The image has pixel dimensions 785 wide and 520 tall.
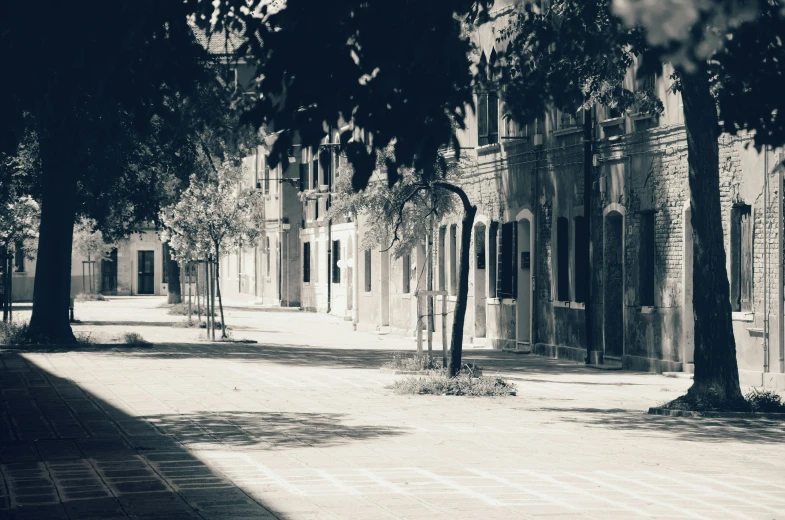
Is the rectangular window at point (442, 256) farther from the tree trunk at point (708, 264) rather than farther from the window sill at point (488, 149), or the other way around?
the tree trunk at point (708, 264)

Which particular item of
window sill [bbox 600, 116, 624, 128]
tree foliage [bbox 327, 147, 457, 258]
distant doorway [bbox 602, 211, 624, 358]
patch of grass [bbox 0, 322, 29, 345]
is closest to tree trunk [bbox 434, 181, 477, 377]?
window sill [bbox 600, 116, 624, 128]

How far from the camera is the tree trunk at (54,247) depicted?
26.8 metres

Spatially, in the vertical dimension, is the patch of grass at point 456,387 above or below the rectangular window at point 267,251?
below

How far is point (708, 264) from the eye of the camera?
15.3 meters

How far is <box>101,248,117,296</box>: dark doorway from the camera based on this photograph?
263 feet

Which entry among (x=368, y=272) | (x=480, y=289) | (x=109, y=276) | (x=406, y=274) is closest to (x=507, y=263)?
(x=480, y=289)

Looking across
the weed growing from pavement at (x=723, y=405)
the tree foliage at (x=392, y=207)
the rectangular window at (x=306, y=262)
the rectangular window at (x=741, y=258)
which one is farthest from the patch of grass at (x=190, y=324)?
the weed growing from pavement at (x=723, y=405)

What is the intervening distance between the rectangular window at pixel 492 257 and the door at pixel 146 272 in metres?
51.6

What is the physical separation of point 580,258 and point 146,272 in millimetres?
57308

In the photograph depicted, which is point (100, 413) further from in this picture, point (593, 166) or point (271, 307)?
point (271, 307)

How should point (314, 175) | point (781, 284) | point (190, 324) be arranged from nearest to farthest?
point (781, 284)
point (190, 324)
point (314, 175)

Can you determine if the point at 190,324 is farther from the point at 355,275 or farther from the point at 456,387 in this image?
the point at 456,387

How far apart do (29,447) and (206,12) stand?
4.22 m

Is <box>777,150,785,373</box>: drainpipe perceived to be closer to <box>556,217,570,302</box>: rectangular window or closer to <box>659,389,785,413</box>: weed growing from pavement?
<box>659,389,785,413</box>: weed growing from pavement
